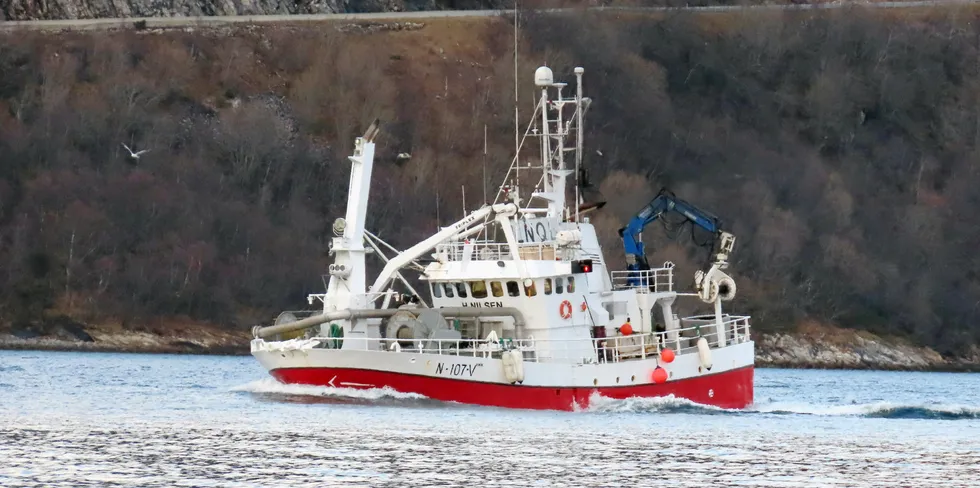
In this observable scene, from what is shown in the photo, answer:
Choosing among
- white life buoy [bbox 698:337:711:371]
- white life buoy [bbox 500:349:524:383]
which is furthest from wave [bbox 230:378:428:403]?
white life buoy [bbox 698:337:711:371]

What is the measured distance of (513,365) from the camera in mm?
46219

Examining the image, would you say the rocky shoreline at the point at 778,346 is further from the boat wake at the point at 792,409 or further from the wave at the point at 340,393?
the boat wake at the point at 792,409

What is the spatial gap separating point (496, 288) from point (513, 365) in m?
2.78

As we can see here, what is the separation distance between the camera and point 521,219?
48938mm

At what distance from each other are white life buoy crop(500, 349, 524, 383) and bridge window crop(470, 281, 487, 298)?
2546mm

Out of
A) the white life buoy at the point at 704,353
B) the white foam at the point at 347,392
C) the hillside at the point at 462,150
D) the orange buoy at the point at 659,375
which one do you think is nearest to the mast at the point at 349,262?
the white foam at the point at 347,392

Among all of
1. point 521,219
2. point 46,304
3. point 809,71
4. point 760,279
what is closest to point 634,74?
point 809,71

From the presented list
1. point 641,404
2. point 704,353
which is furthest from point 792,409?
point 641,404

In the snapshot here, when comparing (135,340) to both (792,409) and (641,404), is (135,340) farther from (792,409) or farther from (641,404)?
(641,404)

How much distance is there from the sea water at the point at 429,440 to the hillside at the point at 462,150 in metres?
32.1

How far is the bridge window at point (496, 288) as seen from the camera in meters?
48.3

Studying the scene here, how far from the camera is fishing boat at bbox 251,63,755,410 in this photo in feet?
153

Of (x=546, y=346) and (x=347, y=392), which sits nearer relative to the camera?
(x=347, y=392)

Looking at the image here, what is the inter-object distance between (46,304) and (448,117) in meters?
27.9
